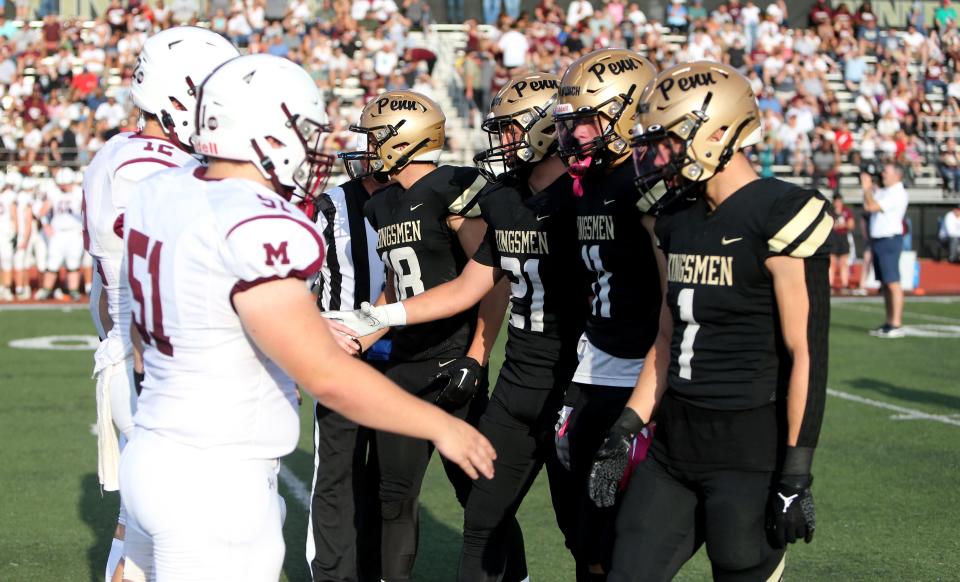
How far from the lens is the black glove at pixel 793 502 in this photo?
3.14 m

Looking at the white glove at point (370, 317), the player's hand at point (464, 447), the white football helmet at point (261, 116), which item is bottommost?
the player's hand at point (464, 447)

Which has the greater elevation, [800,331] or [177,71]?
[177,71]

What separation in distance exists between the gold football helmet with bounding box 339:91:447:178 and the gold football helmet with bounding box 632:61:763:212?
1.67 m

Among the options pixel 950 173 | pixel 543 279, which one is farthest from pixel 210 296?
pixel 950 173

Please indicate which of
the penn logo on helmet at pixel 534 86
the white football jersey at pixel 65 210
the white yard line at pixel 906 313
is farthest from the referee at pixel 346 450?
the white football jersey at pixel 65 210

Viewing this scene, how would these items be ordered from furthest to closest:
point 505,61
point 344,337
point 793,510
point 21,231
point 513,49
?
point 505,61 < point 513,49 < point 21,231 < point 344,337 < point 793,510

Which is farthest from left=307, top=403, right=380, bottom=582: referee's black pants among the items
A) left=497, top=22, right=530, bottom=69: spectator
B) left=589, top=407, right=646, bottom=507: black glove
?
left=497, top=22, right=530, bottom=69: spectator

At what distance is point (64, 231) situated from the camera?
607 inches

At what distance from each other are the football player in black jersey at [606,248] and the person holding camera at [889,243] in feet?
29.6

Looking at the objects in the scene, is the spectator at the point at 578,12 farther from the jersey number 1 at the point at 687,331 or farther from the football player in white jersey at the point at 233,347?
the football player in white jersey at the point at 233,347

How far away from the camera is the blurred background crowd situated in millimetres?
19219

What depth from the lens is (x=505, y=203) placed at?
4312 mm

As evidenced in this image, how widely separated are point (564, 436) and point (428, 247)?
1.16 metres

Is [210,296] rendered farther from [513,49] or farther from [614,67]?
[513,49]
